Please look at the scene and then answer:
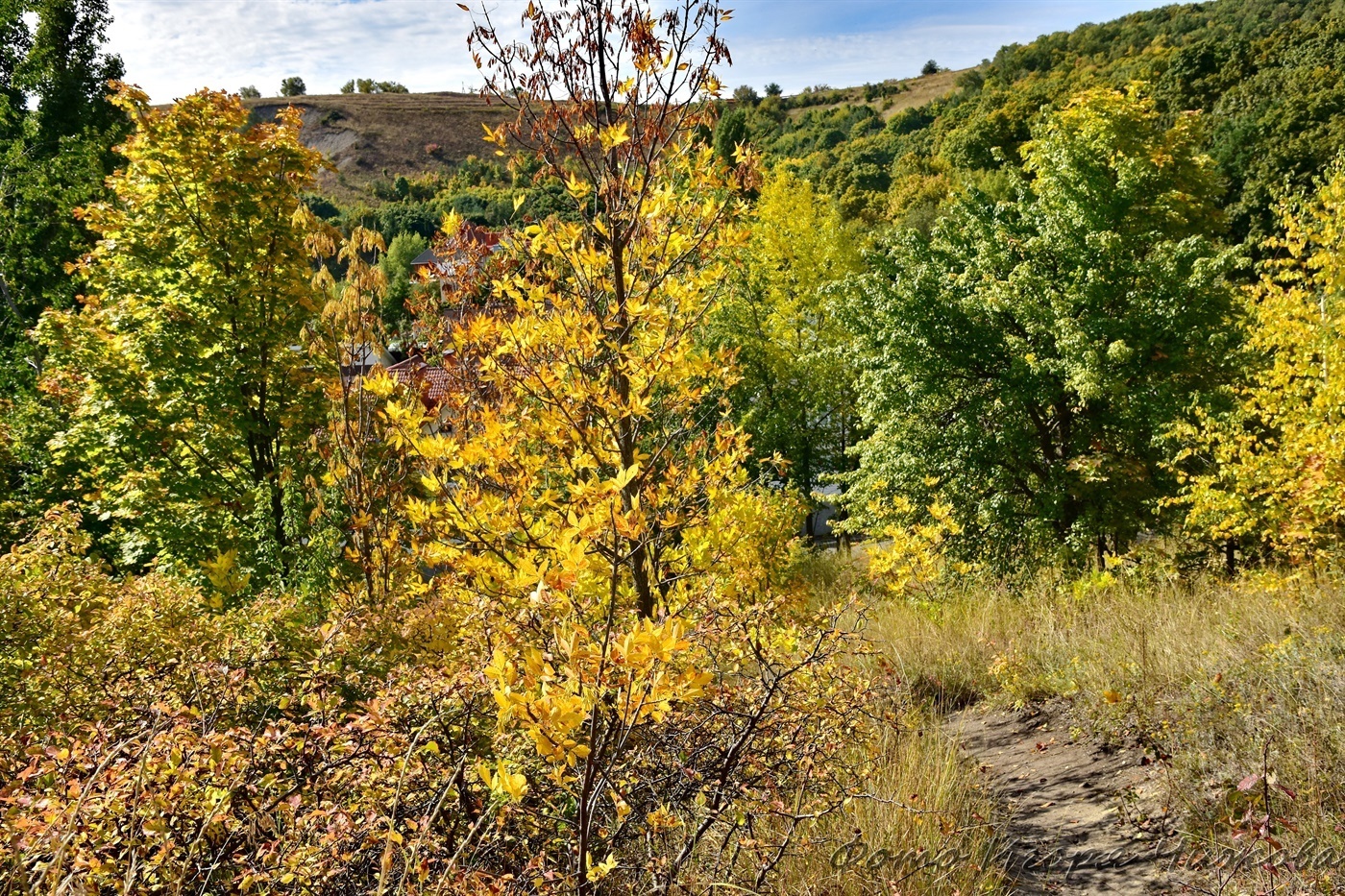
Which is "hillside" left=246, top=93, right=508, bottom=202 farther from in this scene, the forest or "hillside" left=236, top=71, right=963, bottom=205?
the forest

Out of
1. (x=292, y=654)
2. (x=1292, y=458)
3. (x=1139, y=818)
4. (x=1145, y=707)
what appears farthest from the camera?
(x=1292, y=458)

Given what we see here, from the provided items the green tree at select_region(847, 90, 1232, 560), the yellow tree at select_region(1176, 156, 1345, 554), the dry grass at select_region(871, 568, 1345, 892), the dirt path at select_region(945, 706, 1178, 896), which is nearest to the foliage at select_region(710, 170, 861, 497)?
the green tree at select_region(847, 90, 1232, 560)

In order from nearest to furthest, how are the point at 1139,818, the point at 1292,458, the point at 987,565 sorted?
the point at 1139,818
the point at 1292,458
the point at 987,565

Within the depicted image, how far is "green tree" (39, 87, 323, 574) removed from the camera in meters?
7.44

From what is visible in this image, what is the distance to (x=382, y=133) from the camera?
10281 centimetres

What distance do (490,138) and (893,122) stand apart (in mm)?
68280

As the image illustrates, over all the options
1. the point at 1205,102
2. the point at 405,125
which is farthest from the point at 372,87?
the point at 1205,102

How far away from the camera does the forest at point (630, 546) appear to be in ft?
7.74

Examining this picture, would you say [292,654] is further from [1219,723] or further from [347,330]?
[1219,723]

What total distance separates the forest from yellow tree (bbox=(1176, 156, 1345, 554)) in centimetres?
5

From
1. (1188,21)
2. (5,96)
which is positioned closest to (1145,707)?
(5,96)

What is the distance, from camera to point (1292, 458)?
6.21 meters

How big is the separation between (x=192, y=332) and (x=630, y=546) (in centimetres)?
697

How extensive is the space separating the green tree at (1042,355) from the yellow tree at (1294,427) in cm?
141
